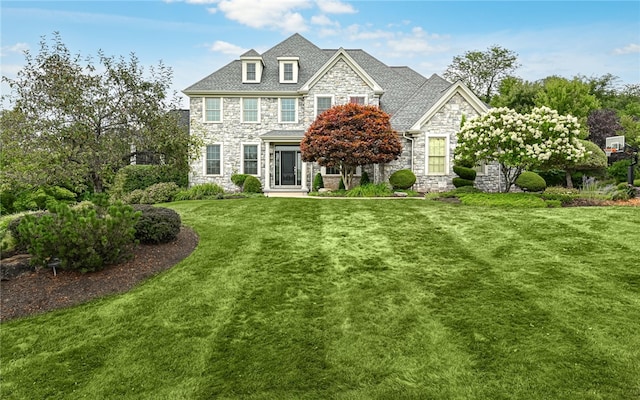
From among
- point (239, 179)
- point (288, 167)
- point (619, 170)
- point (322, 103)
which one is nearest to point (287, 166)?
point (288, 167)

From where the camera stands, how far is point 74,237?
6180 millimetres

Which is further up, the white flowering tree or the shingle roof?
the shingle roof

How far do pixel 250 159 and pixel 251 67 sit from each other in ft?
18.4

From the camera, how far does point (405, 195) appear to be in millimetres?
16812

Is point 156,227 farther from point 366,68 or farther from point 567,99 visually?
point 567,99

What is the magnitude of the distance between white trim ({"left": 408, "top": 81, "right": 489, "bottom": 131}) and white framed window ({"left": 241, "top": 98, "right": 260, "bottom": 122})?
8.94 metres

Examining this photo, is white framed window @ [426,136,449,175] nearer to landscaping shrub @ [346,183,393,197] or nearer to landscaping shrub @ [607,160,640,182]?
landscaping shrub @ [346,183,393,197]

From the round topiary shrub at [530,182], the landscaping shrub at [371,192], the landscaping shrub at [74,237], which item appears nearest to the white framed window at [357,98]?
the landscaping shrub at [371,192]

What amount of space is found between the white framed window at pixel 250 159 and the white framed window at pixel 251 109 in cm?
153

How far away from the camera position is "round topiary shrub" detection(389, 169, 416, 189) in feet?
58.5

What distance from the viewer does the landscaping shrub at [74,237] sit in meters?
6.20

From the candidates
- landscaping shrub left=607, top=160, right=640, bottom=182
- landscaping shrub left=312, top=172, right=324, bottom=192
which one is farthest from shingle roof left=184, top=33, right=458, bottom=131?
landscaping shrub left=607, top=160, right=640, bottom=182

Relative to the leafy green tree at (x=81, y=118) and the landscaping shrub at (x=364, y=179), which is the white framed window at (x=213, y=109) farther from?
the leafy green tree at (x=81, y=118)

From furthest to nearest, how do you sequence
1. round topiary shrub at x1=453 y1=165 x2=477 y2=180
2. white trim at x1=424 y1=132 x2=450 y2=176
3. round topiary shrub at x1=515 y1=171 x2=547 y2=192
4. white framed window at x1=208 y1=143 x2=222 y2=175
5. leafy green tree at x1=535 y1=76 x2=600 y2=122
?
1. leafy green tree at x1=535 y1=76 x2=600 y2=122
2. white framed window at x1=208 y1=143 x2=222 y2=175
3. white trim at x1=424 y1=132 x2=450 y2=176
4. round topiary shrub at x1=453 y1=165 x2=477 y2=180
5. round topiary shrub at x1=515 y1=171 x2=547 y2=192
